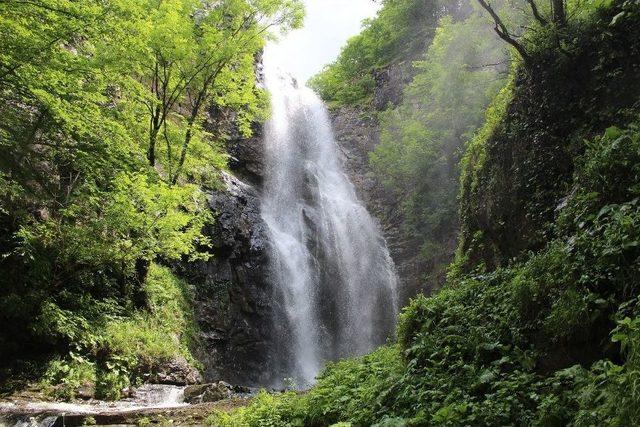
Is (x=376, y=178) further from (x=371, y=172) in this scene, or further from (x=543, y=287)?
(x=543, y=287)

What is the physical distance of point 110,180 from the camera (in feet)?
33.2

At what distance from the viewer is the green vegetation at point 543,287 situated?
12.7ft

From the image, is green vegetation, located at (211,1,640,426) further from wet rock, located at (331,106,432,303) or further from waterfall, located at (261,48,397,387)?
wet rock, located at (331,106,432,303)

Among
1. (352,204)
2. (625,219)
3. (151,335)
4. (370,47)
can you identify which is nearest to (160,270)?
(151,335)

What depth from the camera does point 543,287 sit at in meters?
4.90

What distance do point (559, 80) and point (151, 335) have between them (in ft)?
36.5

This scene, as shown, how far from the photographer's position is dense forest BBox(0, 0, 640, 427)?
13.9 feet

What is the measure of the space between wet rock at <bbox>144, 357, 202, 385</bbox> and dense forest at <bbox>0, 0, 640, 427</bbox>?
202 millimetres

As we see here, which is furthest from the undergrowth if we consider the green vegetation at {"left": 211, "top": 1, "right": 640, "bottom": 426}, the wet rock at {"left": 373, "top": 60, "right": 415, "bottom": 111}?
the wet rock at {"left": 373, "top": 60, "right": 415, "bottom": 111}

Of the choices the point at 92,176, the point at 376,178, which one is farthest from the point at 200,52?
the point at 376,178

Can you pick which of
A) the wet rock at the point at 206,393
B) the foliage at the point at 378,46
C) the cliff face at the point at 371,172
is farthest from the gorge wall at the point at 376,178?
the wet rock at the point at 206,393

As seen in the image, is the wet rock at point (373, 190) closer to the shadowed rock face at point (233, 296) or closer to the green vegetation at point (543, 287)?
the shadowed rock face at point (233, 296)

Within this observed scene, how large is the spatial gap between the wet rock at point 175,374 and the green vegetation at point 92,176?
0.85 ft

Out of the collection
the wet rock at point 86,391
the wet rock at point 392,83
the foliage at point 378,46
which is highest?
the foliage at point 378,46
